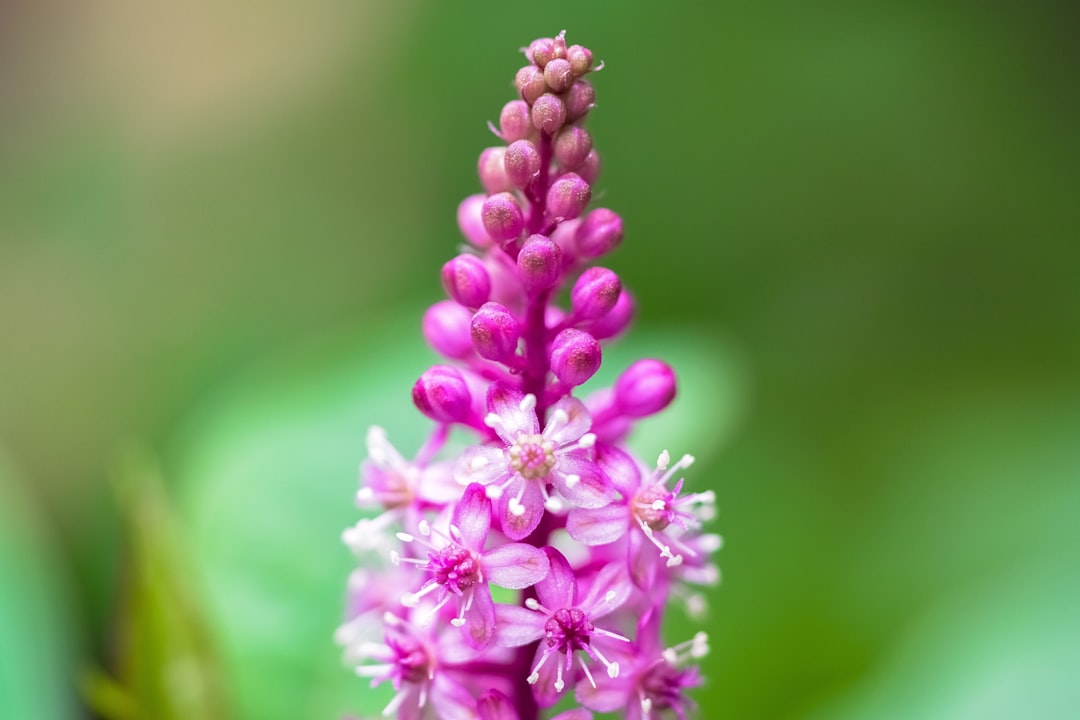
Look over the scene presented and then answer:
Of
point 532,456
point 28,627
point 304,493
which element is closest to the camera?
point 532,456

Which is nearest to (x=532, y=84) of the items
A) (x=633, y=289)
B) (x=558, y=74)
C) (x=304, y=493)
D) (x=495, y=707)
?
(x=558, y=74)

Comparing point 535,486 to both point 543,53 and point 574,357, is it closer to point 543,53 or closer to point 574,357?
point 574,357

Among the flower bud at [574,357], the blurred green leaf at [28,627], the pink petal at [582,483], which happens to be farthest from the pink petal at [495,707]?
the blurred green leaf at [28,627]

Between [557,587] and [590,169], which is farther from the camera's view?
[590,169]

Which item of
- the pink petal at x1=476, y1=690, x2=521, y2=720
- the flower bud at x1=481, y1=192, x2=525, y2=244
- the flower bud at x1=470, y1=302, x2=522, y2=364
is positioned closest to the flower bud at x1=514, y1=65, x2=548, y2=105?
the flower bud at x1=481, y1=192, x2=525, y2=244

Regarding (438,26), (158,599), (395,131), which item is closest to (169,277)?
(395,131)

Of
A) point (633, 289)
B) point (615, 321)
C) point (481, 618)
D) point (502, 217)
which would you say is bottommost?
point (481, 618)

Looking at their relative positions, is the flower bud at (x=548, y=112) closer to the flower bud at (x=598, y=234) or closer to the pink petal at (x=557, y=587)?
the flower bud at (x=598, y=234)
